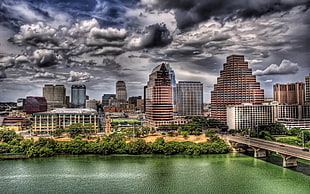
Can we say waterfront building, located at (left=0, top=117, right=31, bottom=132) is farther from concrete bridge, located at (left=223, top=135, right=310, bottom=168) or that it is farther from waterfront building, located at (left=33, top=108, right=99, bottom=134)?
concrete bridge, located at (left=223, top=135, right=310, bottom=168)

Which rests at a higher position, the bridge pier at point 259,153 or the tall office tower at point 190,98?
the tall office tower at point 190,98

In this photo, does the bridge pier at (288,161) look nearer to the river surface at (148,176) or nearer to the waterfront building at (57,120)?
the river surface at (148,176)

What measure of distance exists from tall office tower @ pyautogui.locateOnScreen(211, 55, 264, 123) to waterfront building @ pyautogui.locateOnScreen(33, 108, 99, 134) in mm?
51631

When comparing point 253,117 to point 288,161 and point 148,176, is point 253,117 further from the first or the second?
point 148,176

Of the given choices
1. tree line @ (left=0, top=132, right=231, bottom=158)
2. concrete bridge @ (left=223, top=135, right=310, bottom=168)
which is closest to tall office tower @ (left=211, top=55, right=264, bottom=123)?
concrete bridge @ (left=223, top=135, right=310, bottom=168)

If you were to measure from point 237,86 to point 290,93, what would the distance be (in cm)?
6070

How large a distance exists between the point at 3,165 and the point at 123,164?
23523 mm

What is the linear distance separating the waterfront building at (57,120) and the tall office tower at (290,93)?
108 m

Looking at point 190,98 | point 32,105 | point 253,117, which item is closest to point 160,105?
point 253,117

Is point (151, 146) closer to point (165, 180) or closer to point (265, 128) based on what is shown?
point (165, 180)

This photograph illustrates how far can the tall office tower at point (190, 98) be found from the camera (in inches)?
6014

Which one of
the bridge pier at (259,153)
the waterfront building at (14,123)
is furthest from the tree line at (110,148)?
the waterfront building at (14,123)

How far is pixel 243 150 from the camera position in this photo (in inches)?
2569

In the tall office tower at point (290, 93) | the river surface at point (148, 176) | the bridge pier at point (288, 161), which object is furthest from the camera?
the tall office tower at point (290, 93)
